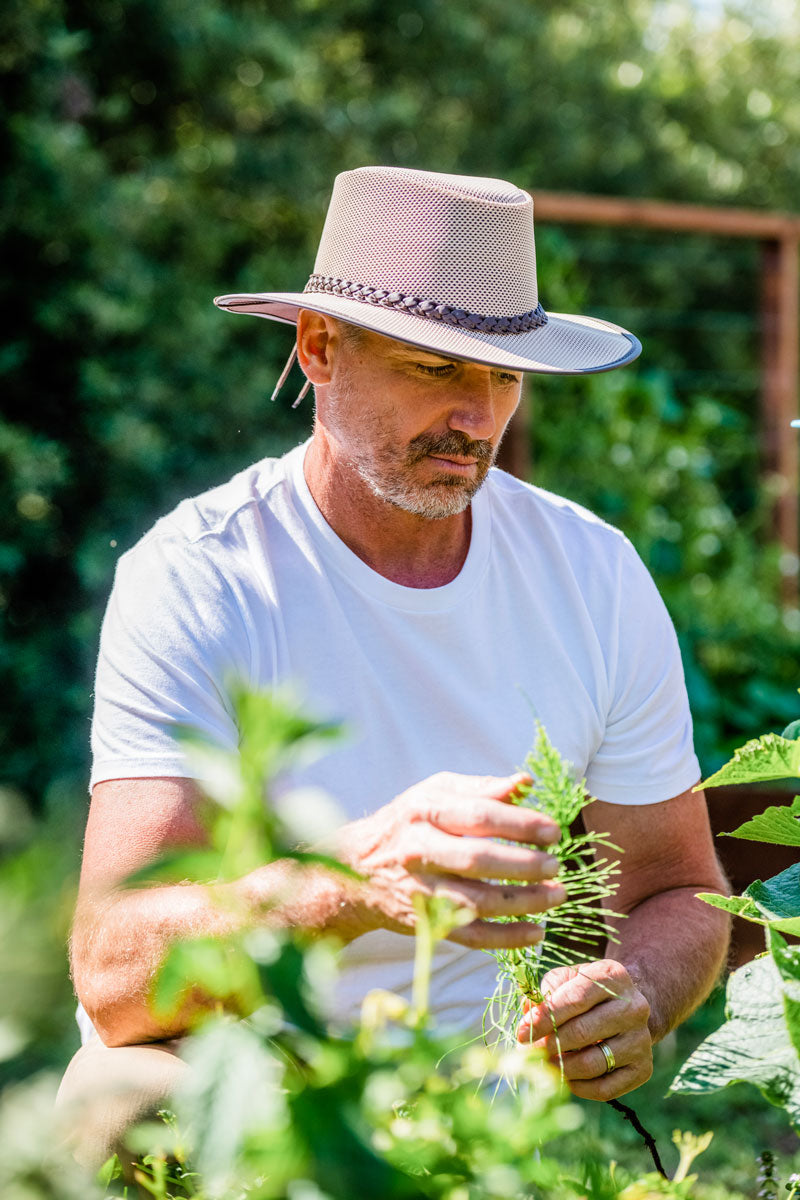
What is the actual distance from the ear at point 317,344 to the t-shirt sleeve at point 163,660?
0.36m

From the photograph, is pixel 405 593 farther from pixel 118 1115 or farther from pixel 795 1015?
pixel 795 1015

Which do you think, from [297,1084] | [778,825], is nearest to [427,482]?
[778,825]

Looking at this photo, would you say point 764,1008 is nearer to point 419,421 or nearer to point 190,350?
point 419,421

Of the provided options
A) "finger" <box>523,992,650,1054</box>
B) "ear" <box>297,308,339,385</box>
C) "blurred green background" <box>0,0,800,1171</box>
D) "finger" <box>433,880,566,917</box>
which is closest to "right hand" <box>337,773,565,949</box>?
"finger" <box>433,880,566,917</box>

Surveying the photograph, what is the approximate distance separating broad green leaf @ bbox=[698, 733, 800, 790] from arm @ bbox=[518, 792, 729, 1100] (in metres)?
0.27

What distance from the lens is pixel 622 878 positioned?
76.9 inches

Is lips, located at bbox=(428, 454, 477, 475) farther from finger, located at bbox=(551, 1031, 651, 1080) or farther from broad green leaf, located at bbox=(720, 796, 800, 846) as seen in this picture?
broad green leaf, located at bbox=(720, 796, 800, 846)

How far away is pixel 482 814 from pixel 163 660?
990 mm

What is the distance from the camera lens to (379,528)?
6.47 feet

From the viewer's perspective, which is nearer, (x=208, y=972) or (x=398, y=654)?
(x=208, y=972)

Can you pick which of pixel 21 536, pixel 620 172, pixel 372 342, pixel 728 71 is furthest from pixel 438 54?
pixel 372 342

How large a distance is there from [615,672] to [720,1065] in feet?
3.99

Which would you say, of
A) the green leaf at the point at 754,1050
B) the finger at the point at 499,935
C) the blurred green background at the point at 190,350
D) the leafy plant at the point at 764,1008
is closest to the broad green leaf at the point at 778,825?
the leafy plant at the point at 764,1008

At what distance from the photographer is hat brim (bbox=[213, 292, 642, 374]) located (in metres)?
1.74
